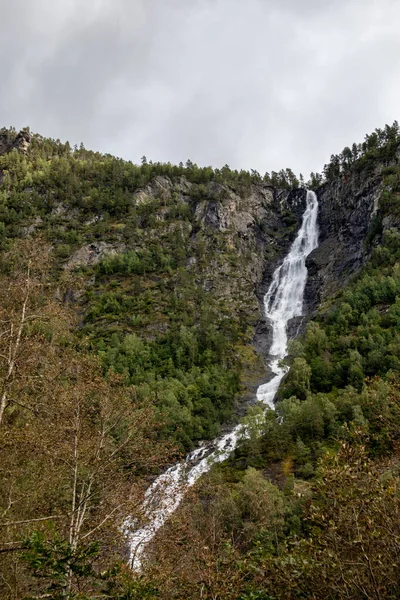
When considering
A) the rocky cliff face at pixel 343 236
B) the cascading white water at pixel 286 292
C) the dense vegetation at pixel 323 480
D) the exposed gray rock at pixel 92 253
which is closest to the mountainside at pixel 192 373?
the dense vegetation at pixel 323 480

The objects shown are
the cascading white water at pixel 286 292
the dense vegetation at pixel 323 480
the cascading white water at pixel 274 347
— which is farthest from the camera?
the cascading white water at pixel 286 292

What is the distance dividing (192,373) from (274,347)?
2362 centimetres

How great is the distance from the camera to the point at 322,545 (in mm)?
7934

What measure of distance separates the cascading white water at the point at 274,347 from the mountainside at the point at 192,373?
598 mm

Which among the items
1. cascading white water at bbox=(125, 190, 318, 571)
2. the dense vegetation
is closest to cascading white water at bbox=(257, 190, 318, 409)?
cascading white water at bbox=(125, 190, 318, 571)

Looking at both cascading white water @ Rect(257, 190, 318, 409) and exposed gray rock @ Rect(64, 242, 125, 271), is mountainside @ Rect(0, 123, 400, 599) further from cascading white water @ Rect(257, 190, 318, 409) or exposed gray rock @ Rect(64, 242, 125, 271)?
cascading white water @ Rect(257, 190, 318, 409)

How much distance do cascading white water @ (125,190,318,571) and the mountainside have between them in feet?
1.96

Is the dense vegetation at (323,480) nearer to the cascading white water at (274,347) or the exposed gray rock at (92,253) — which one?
the cascading white water at (274,347)

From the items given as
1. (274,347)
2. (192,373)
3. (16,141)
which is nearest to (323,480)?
(192,373)

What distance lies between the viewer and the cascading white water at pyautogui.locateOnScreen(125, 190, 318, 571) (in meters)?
11.8

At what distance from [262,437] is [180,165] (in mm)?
121663

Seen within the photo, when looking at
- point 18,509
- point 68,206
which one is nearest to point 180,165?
point 68,206

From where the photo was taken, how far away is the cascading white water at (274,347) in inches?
463

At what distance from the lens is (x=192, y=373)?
79.4 metres
